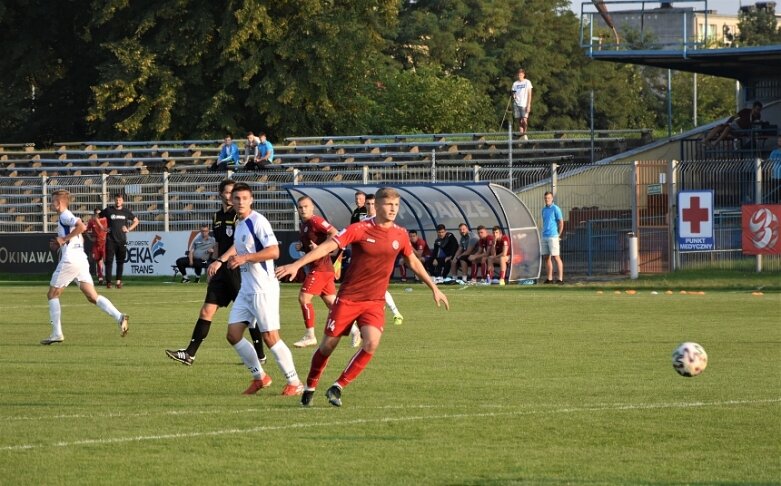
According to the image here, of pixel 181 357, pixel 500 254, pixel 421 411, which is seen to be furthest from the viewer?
pixel 500 254

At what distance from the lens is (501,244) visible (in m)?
31.7

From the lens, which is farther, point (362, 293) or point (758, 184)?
point (758, 184)

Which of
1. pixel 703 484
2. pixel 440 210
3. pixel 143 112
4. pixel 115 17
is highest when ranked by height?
pixel 115 17

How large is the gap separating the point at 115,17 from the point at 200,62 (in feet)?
14.3

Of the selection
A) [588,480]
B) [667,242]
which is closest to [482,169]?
[667,242]

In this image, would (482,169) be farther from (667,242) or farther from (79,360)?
(79,360)

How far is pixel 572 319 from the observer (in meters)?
21.1

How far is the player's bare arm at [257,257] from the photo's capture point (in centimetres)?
1190

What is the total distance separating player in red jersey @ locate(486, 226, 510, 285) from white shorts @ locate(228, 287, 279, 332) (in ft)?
64.0

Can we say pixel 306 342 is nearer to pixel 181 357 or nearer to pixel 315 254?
pixel 181 357

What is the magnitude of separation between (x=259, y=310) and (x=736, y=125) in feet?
94.2

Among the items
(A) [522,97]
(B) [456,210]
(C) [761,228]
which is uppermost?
(A) [522,97]

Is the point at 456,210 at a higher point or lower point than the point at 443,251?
higher

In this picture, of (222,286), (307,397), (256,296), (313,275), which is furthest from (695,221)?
(307,397)
